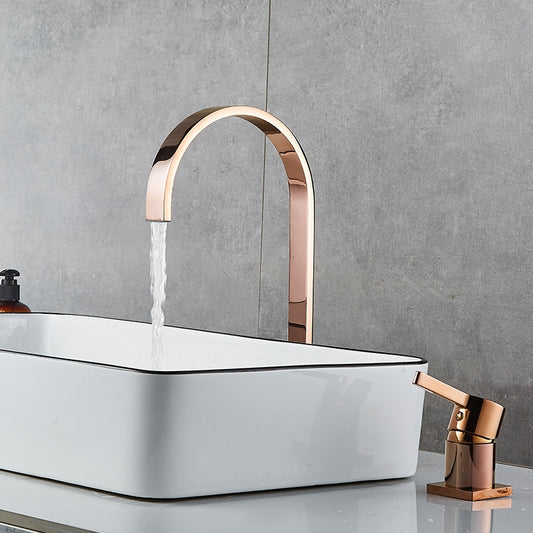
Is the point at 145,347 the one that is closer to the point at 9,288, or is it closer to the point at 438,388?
the point at 9,288

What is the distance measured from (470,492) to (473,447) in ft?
0.11

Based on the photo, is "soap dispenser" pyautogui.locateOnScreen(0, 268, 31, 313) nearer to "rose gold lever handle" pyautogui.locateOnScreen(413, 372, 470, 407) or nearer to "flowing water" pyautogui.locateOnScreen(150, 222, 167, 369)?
"flowing water" pyautogui.locateOnScreen(150, 222, 167, 369)

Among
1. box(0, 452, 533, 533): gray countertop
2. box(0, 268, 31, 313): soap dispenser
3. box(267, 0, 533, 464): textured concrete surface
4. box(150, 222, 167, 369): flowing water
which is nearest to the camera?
box(0, 452, 533, 533): gray countertop

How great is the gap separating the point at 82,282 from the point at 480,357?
2.24ft

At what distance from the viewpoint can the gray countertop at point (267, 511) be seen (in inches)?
27.7

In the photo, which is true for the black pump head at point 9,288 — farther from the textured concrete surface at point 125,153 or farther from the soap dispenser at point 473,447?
the soap dispenser at point 473,447

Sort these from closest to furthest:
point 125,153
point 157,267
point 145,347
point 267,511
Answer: point 267,511
point 157,267
point 145,347
point 125,153

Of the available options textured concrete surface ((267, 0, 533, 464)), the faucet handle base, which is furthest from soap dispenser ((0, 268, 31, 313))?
the faucet handle base

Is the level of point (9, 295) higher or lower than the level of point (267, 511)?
higher

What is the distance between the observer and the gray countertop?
0.70 metres

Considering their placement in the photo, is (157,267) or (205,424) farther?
(157,267)

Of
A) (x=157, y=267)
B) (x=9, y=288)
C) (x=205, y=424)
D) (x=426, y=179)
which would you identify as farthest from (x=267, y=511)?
(x=9, y=288)

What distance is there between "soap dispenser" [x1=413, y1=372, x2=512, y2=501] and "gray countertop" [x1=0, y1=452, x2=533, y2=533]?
0.04ft

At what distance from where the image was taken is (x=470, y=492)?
0.80 meters
